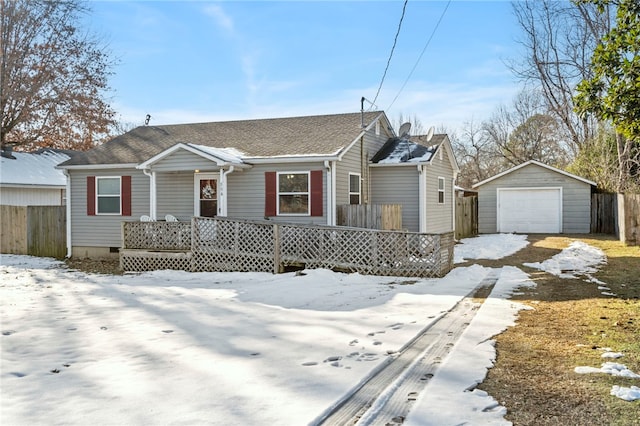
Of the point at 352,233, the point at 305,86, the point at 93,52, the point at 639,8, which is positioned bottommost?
the point at 352,233

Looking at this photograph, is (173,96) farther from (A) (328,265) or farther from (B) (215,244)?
(A) (328,265)

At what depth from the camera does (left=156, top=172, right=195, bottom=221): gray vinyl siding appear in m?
15.5

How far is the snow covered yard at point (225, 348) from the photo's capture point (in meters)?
3.82

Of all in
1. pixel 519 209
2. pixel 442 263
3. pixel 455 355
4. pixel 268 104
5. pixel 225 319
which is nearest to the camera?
pixel 455 355

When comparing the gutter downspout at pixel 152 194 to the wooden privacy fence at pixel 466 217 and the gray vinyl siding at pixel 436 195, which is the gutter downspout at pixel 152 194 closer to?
the gray vinyl siding at pixel 436 195

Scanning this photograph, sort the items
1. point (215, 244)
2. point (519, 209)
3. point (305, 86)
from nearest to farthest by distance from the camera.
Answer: point (215, 244), point (305, 86), point (519, 209)

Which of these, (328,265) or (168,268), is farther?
(168,268)

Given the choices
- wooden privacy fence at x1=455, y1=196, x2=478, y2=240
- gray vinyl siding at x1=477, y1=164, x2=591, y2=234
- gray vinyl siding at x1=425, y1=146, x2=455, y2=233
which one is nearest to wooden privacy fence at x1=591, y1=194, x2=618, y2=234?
gray vinyl siding at x1=477, y1=164, x2=591, y2=234

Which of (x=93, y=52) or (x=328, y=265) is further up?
(x=93, y=52)

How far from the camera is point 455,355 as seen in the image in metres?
5.20

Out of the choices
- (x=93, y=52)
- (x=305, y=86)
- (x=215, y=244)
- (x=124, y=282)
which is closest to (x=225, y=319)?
(x=124, y=282)

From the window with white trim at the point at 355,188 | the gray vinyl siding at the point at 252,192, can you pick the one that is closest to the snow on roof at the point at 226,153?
Answer: the gray vinyl siding at the point at 252,192

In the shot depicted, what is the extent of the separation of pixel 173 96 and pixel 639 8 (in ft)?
72.6

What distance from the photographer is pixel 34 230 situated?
693 inches
